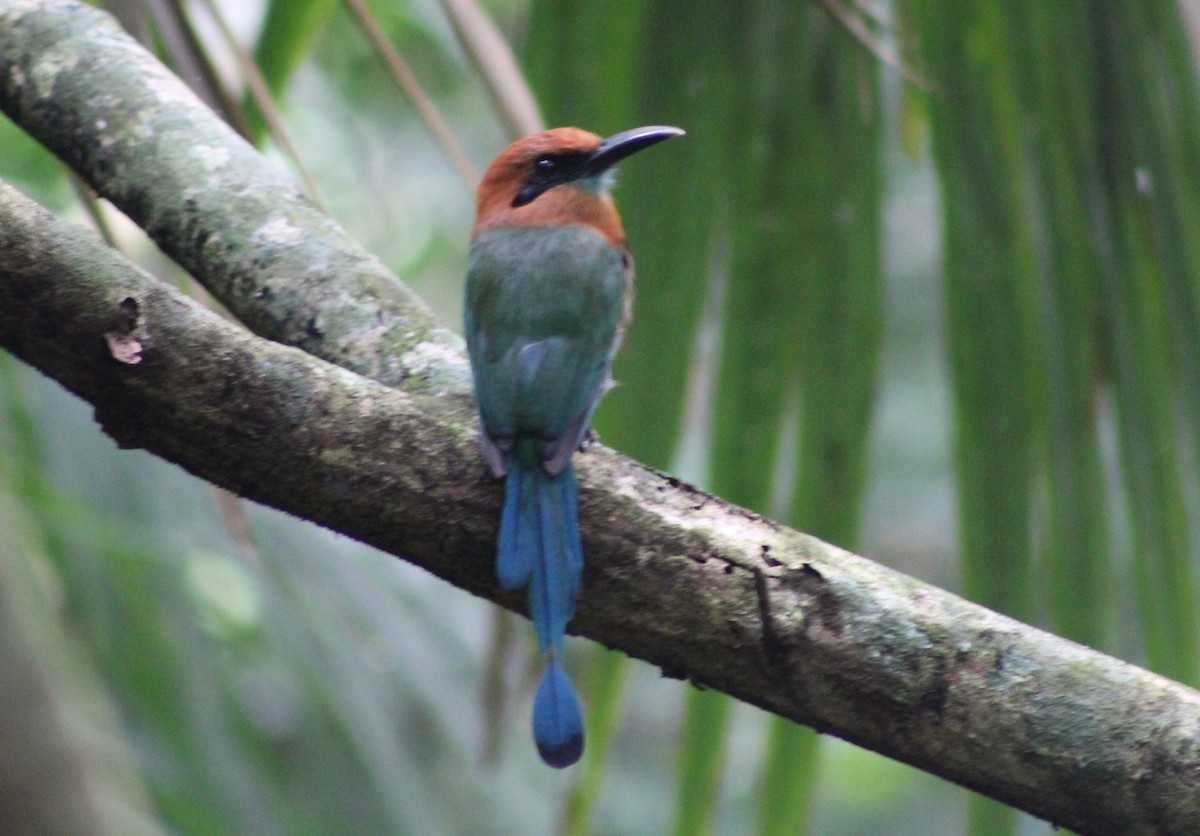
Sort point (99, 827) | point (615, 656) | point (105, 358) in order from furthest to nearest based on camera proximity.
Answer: point (615, 656)
point (105, 358)
point (99, 827)

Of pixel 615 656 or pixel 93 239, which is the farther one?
pixel 615 656

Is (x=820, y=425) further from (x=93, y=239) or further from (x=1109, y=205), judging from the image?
(x=93, y=239)

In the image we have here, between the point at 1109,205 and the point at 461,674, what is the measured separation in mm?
2611

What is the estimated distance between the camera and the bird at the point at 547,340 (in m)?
1.92

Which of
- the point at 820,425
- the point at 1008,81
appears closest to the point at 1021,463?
the point at 820,425

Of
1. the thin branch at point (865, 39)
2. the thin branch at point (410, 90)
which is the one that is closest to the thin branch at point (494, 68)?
the thin branch at point (410, 90)

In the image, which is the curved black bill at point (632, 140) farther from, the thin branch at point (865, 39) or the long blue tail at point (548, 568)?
the long blue tail at point (548, 568)

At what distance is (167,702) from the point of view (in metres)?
3.46

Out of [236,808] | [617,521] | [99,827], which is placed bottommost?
[99,827]

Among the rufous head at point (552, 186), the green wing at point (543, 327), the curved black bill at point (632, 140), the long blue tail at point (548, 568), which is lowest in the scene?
the long blue tail at point (548, 568)

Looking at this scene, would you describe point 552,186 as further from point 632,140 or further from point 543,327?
point 632,140

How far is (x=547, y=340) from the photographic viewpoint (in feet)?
8.69

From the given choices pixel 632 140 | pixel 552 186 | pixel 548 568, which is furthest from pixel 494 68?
pixel 552 186

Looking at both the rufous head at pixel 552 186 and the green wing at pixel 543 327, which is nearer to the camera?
the green wing at pixel 543 327
